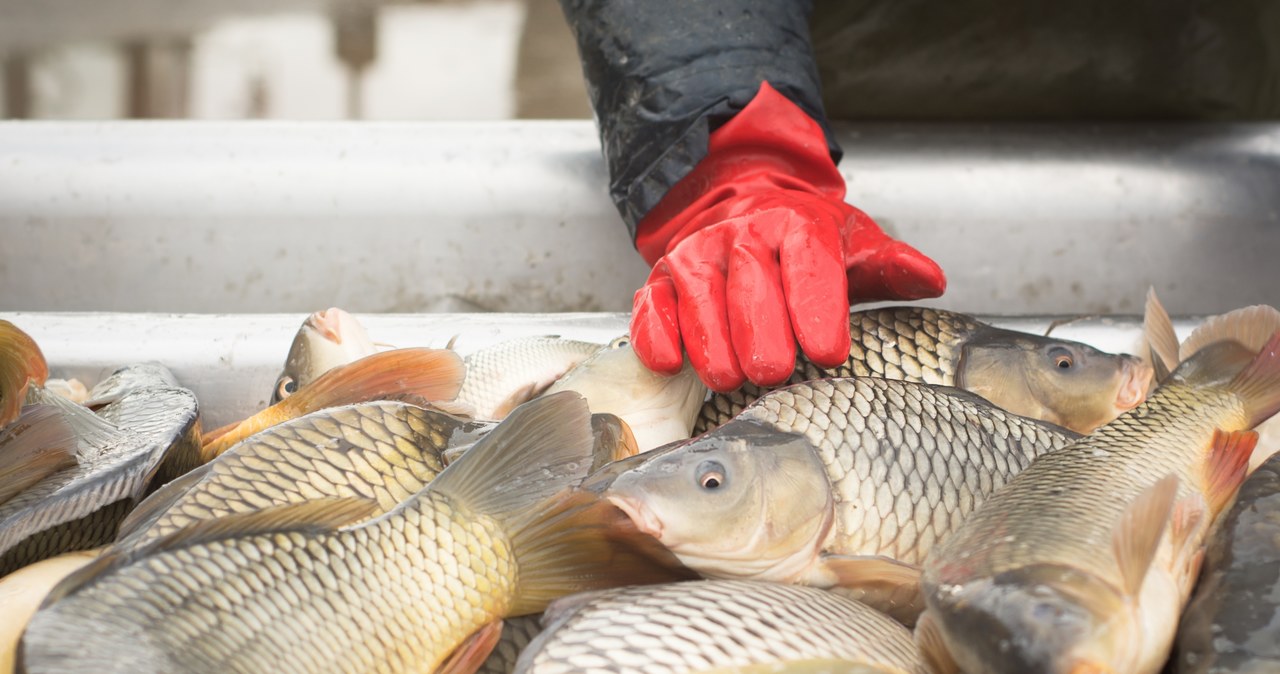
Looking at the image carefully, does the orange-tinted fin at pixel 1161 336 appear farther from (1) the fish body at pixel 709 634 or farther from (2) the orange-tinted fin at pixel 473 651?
(2) the orange-tinted fin at pixel 473 651

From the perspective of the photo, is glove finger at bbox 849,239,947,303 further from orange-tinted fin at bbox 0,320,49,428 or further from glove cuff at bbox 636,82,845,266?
orange-tinted fin at bbox 0,320,49,428

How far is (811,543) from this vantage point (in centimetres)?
Answer: 73

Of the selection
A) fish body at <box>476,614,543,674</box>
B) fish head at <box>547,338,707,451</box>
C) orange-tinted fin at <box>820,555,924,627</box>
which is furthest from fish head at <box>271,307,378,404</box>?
orange-tinted fin at <box>820,555,924,627</box>

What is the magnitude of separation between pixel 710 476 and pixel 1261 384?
0.46 metres

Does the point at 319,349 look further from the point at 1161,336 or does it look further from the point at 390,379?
the point at 1161,336

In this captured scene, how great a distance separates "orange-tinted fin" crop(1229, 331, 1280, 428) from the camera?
815 mm

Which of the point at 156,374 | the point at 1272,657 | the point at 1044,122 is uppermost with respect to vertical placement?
the point at 1044,122

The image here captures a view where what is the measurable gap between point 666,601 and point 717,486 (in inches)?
4.0

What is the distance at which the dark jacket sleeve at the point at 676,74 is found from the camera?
148cm

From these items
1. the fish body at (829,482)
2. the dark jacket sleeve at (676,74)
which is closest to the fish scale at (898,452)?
the fish body at (829,482)

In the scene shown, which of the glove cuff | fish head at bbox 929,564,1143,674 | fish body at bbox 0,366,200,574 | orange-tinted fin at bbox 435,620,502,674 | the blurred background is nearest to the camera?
fish head at bbox 929,564,1143,674

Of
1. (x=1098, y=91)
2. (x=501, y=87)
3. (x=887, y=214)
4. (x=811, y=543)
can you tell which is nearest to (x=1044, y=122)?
(x=1098, y=91)

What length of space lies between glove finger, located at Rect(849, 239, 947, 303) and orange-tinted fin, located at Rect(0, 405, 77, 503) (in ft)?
2.58

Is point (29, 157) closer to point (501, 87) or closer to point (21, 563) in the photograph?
point (21, 563)
